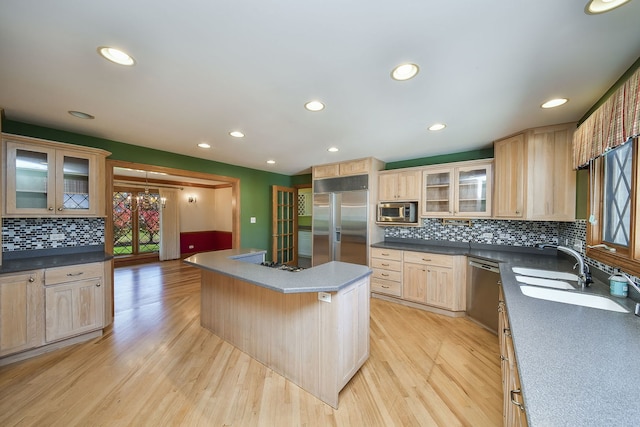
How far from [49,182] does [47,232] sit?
0.65 meters

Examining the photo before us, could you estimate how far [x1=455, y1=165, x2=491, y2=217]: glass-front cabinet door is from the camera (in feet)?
10.0

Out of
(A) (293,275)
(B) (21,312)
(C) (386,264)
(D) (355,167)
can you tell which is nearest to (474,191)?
(C) (386,264)

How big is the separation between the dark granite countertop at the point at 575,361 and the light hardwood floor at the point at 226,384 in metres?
0.92

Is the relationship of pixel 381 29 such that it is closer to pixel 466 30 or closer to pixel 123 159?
pixel 466 30

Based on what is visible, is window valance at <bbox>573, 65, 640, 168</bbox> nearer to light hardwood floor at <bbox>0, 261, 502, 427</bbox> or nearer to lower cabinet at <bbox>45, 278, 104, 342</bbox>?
light hardwood floor at <bbox>0, 261, 502, 427</bbox>

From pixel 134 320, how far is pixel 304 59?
3.59m

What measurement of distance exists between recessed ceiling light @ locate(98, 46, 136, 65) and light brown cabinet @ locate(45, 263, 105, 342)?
7.18 ft

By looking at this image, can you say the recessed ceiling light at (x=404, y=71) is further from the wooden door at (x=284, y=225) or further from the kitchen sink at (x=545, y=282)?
the wooden door at (x=284, y=225)

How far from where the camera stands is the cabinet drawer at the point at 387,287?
3429mm

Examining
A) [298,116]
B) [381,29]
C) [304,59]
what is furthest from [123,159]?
[381,29]

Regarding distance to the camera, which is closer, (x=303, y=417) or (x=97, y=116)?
(x=303, y=417)

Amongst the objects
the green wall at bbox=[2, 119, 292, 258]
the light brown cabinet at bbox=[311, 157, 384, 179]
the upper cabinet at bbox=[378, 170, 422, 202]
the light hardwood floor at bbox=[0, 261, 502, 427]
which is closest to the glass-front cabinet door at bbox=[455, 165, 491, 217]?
the upper cabinet at bbox=[378, 170, 422, 202]

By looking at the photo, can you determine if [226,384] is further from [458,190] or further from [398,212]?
[458,190]

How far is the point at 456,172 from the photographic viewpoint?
328 centimetres
